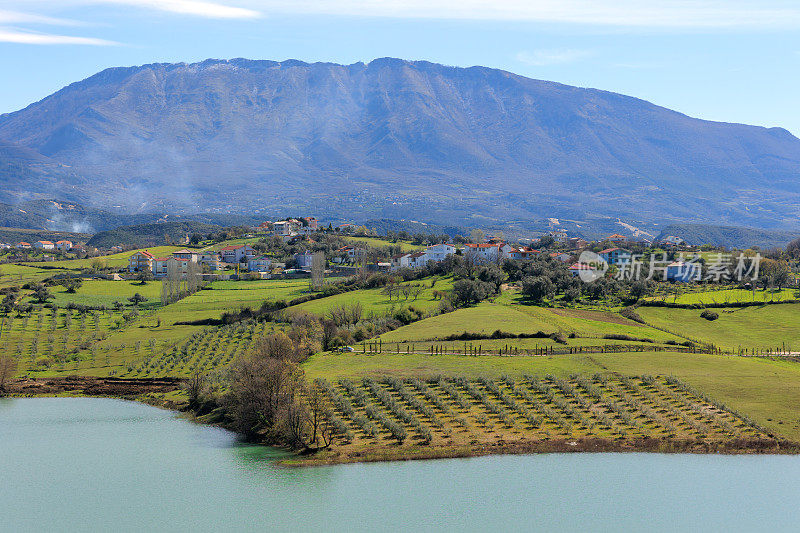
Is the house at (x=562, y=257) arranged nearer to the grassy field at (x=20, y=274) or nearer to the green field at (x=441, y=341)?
the green field at (x=441, y=341)

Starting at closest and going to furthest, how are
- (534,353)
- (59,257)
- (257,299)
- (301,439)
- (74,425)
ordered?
(301,439)
(74,425)
(534,353)
(257,299)
(59,257)

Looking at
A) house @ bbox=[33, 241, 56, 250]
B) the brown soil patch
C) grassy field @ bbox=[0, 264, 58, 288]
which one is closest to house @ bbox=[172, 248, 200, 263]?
grassy field @ bbox=[0, 264, 58, 288]

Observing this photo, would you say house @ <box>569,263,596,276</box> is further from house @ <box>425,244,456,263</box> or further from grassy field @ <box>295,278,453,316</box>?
house @ <box>425,244,456,263</box>

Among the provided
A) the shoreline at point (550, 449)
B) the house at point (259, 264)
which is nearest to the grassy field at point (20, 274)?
the house at point (259, 264)

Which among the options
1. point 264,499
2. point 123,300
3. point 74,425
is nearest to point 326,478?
point 264,499

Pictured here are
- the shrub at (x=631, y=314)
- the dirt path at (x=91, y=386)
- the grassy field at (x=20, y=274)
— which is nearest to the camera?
the dirt path at (x=91, y=386)

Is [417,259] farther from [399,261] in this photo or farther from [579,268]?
[579,268]

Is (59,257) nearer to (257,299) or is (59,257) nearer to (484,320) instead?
(257,299)
